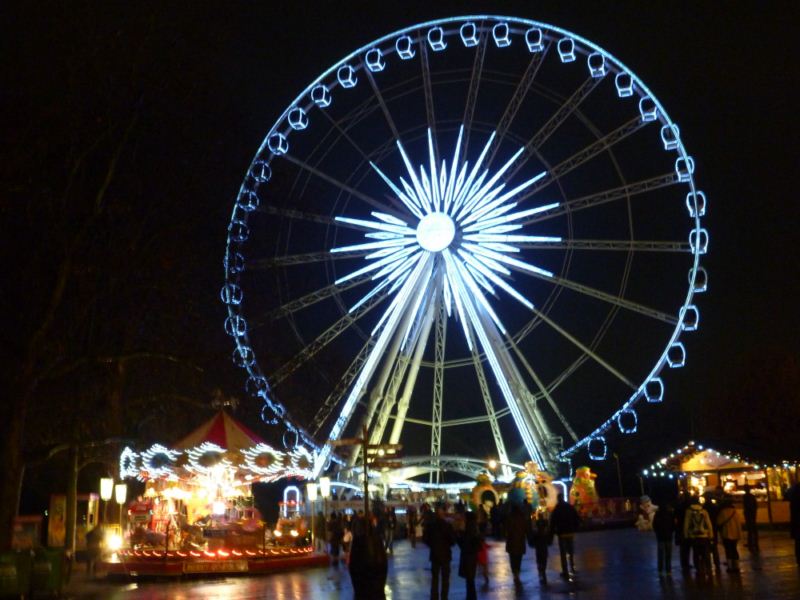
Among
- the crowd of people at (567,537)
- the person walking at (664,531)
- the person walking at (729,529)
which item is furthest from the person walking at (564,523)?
the person walking at (729,529)

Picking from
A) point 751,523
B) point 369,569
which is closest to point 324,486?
point 751,523

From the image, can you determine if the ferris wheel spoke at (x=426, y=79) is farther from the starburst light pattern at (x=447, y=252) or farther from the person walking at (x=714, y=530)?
the person walking at (x=714, y=530)

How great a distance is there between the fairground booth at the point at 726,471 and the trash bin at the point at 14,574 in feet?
77.7

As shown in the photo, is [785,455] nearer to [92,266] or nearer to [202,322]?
[202,322]

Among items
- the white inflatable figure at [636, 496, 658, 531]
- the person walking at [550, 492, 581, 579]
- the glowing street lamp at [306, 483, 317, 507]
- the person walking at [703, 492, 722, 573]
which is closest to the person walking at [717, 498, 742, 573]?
the person walking at [703, 492, 722, 573]

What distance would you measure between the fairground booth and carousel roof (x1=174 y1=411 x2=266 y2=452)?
58.7ft

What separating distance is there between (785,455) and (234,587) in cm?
2062

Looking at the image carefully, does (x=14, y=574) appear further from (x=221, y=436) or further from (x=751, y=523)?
(x=751, y=523)

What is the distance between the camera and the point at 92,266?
1728 cm

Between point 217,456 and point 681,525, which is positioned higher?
point 217,456

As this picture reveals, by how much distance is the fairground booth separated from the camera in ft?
112

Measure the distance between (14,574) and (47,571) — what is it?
837 mm

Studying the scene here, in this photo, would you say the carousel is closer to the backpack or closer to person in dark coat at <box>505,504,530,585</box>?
person in dark coat at <box>505,504,530,585</box>

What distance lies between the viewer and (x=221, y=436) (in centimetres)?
2144
